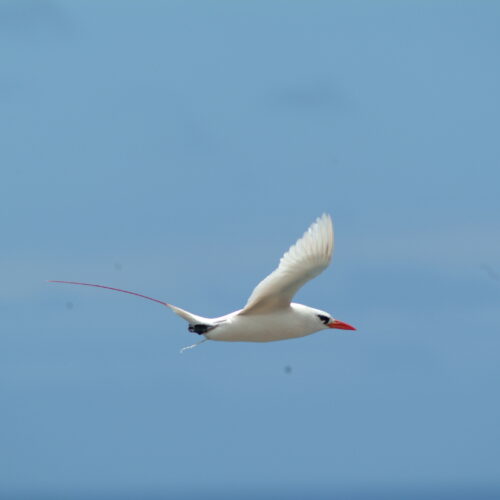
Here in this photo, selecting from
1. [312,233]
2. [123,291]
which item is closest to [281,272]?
[312,233]

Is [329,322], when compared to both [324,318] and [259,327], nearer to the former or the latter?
[324,318]

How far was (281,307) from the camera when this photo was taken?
26.6 m

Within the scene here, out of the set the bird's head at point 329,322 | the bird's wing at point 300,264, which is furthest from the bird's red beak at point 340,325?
the bird's wing at point 300,264

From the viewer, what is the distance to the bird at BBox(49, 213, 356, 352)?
25547 mm

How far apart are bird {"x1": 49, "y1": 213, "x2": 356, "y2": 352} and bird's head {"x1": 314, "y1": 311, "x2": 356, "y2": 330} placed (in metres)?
0.18

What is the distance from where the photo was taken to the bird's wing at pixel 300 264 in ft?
83.7

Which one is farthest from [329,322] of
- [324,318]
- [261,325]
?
[261,325]

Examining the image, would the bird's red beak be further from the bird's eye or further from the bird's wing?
the bird's wing

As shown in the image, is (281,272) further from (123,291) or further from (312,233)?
(123,291)

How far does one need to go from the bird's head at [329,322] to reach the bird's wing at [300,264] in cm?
148

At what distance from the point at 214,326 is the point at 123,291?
2.31 meters

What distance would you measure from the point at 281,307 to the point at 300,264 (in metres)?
1.25

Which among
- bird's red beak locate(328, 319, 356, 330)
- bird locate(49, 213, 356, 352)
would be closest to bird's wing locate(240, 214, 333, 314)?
bird locate(49, 213, 356, 352)

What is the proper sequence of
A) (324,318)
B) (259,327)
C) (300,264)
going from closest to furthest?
(300,264) → (259,327) → (324,318)
